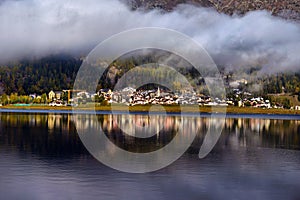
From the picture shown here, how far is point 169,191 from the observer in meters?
42.0

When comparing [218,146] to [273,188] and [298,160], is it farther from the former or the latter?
[273,188]

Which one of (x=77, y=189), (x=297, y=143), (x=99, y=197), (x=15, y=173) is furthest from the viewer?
(x=297, y=143)

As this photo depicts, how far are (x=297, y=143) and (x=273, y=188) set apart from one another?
47.8m

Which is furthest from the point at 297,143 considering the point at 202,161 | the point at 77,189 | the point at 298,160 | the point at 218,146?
the point at 77,189

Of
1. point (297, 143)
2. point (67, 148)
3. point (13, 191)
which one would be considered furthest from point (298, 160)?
point (13, 191)

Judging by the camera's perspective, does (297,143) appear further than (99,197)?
Yes

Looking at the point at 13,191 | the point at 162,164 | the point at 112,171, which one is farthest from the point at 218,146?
the point at 13,191

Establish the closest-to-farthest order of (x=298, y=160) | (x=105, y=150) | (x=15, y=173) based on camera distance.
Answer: (x=15, y=173) < (x=298, y=160) < (x=105, y=150)

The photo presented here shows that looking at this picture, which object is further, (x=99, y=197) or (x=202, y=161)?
(x=202, y=161)

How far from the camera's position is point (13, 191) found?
40500mm

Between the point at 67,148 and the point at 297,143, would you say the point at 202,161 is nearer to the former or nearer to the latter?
the point at 67,148

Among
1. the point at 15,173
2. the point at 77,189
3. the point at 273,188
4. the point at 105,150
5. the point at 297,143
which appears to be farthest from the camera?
the point at 297,143

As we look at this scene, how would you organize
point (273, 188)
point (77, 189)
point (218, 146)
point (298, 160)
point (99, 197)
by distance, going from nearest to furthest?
point (99, 197) → point (77, 189) → point (273, 188) → point (298, 160) → point (218, 146)

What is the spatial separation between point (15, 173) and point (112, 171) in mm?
10464
